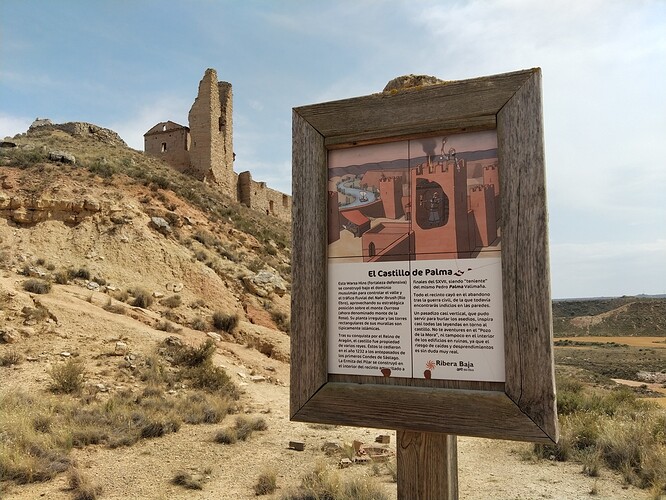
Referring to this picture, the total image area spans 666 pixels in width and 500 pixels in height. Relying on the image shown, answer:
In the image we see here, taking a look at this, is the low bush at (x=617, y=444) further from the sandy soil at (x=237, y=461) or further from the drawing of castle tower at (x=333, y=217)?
the drawing of castle tower at (x=333, y=217)

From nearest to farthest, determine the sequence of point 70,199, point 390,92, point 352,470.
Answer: point 390,92 → point 352,470 → point 70,199

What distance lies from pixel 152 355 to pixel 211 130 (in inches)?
765

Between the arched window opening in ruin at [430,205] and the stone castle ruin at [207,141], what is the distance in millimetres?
26409

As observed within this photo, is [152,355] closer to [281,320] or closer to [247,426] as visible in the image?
[247,426]

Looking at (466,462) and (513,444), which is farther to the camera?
(513,444)

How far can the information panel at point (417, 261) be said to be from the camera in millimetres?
2092

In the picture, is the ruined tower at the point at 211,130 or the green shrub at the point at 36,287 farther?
the ruined tower at the point at 211,130

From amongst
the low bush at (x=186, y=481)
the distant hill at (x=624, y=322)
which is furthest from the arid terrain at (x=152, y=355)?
the distant hill at (x=624, y=322)

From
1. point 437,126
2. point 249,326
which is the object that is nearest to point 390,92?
point 437,126

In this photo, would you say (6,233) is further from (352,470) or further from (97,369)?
(352,470)

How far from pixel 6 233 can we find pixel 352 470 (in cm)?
1440

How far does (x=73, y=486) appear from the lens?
5.35 metres

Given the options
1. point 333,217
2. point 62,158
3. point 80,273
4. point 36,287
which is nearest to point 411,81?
point 333,217

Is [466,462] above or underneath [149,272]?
underneath
